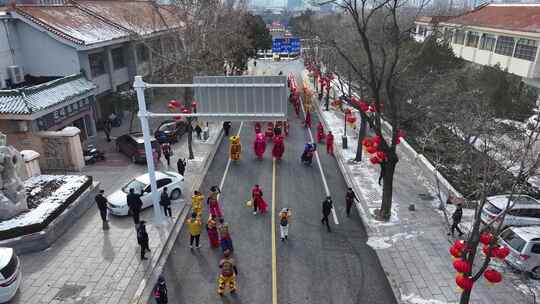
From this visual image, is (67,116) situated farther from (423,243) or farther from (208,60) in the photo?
(423,243)

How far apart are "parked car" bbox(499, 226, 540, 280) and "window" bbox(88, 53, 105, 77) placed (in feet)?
78.6

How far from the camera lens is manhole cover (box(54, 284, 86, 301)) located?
10886 mm

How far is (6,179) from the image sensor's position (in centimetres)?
1355

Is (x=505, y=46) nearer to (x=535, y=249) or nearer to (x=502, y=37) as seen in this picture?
(x=502, y=37)

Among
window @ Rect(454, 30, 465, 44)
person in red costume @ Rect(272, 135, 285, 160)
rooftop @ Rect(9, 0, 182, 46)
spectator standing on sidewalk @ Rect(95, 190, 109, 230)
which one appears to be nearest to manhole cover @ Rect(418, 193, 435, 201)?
person in red costume @ Rect(272, 135, 285, 160)

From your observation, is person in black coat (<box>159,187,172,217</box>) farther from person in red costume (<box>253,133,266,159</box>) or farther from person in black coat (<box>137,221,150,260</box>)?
person in red costume (<box>253,133,266,159</box>)

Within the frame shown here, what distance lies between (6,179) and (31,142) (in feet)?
20.8

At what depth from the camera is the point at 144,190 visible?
51.5 feet

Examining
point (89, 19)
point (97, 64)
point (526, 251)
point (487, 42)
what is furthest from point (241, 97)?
point (487, 42)

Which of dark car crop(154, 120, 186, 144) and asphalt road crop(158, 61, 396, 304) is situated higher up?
dark car crop(154, 120, 186, 144)

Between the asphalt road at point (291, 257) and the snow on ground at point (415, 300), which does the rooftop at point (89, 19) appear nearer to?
the asphalt road at point (291, 257)

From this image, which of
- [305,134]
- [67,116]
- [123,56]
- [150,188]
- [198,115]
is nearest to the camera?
[198,115]

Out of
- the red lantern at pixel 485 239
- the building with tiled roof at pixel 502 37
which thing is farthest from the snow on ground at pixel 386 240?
the building with tiled roof at pixel 502 37

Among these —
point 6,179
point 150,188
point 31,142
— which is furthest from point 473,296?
point 31,142
